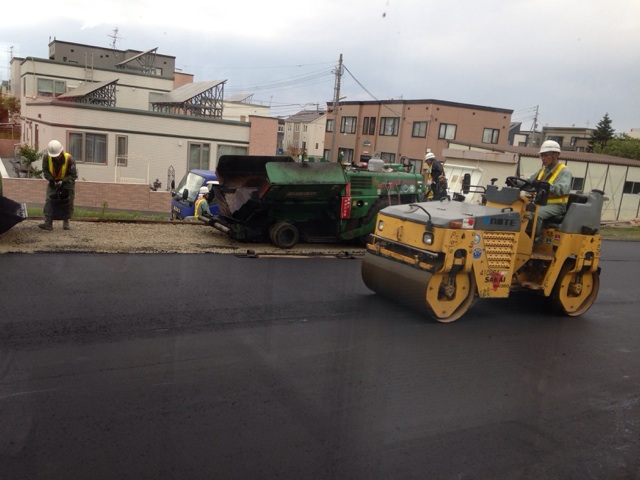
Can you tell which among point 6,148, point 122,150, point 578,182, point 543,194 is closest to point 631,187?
point 578,182

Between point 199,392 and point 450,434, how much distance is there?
1959 mm

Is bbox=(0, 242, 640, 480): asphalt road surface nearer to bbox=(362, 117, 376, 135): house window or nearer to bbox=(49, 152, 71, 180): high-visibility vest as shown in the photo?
bbox=(49, 152, 71, 180): high-visibility vest

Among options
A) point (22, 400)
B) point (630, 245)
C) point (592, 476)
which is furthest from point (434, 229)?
point (630, 245)

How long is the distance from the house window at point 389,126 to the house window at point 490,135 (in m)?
5.90

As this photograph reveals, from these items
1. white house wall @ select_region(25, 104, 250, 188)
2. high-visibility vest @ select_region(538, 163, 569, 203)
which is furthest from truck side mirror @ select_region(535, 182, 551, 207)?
white house wall @ select_region(25, 104, 250, 188)

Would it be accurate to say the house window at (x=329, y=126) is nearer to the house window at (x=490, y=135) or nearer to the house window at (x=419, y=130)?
the house window at (x=419, y=130)

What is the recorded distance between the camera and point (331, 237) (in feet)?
37.0

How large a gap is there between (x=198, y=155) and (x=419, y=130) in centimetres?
1716

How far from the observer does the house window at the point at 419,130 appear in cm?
3959

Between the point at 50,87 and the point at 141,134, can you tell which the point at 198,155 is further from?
the point at 50,87

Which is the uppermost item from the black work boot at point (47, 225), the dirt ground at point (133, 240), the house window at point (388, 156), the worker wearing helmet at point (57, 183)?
the house window at point (388, 156)

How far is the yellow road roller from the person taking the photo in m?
6.79

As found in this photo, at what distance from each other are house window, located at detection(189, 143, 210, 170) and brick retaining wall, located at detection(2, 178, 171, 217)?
6.53 m

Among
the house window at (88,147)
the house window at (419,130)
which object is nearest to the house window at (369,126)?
the house window at (419,130)
